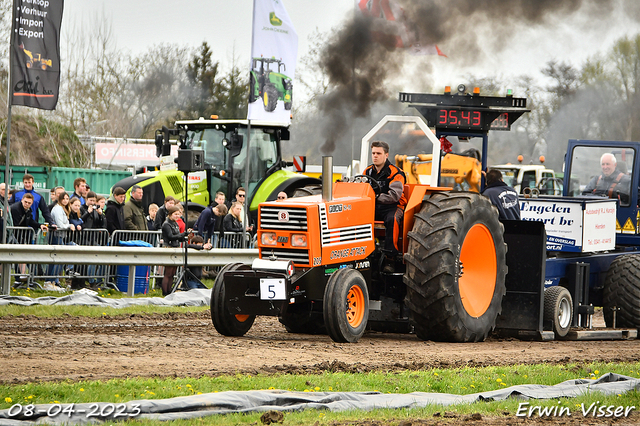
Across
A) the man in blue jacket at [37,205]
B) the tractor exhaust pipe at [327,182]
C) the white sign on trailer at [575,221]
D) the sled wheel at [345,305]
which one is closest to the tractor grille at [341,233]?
the tractor exhaust pipe at [327,182]

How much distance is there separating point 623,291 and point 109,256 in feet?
25.6

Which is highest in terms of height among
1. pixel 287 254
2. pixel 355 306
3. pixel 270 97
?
pixel 270 97

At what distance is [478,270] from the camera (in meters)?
9.59

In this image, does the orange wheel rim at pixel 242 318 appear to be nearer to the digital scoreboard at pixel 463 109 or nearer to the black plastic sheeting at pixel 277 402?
the black plastic sheeting at pixel 277 402

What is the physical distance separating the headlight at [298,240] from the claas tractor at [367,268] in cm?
1

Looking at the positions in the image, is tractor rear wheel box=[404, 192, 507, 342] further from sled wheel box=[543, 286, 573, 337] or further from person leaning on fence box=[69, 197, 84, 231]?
person leaning on fence box=[69, 197, 84, 231]

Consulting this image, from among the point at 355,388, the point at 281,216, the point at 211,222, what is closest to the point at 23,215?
the point at 211,222

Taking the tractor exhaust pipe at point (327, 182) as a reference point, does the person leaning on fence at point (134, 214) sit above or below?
below

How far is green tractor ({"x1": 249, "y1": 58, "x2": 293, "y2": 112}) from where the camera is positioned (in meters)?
15.4

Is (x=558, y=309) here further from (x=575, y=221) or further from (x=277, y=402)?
(x=277, y=402)

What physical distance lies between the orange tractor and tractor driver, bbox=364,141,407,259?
0.11 metres

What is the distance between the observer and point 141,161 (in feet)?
130

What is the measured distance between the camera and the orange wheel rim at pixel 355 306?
8.70 m

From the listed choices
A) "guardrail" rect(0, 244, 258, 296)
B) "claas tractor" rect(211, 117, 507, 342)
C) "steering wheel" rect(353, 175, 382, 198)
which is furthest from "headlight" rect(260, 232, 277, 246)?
"guardrail" rect(0, 244, 258, 296)
